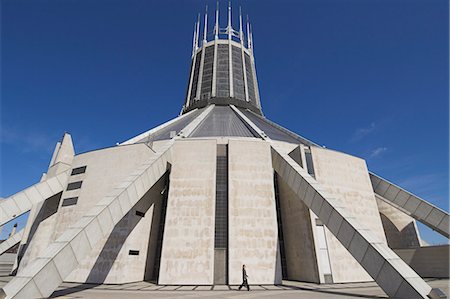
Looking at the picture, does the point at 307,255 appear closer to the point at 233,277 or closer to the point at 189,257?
the point at 233,277

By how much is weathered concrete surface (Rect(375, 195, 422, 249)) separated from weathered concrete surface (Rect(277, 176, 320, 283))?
508 inches

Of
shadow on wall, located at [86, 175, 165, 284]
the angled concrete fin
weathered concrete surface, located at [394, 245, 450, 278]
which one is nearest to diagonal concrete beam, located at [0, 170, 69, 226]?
the angled concrete fin

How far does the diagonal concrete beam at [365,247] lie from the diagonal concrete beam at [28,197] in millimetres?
18092

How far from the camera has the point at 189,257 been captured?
1600 cm

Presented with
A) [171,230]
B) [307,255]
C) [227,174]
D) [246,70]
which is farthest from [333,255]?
[246,70]

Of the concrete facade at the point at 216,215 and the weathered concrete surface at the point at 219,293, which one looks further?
the concrete facade at the point at 216,215

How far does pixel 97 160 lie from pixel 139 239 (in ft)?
24.2

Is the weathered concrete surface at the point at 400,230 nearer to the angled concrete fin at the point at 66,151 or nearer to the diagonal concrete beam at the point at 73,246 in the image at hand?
the diagonal concrete beam at the point at 73,246

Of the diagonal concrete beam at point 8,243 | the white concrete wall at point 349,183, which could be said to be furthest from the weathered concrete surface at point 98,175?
the diagonal concrete beam at point 8,243

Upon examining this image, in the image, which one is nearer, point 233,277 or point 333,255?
point 233,277

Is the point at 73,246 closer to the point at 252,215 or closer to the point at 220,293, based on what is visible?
the point at 220,293

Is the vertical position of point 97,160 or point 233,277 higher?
point 97,160

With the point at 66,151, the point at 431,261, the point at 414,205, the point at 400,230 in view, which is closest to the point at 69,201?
the point at 66,151

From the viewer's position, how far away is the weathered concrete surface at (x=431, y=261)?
2030 cm
